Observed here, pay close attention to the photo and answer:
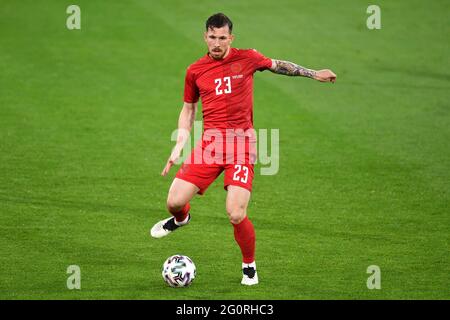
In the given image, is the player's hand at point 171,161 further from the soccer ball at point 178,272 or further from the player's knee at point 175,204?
the soccer ball at point 178,272

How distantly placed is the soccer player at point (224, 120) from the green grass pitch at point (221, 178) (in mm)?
887

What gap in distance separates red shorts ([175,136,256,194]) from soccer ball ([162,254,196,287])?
78 cm

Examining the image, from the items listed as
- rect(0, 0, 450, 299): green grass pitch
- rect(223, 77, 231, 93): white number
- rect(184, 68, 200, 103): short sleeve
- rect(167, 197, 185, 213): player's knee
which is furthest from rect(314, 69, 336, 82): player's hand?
rect(0, 0, 450, 299): green grass pitch

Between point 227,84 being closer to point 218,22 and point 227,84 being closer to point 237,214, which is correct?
point 218,22

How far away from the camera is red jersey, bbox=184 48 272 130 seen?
929cm

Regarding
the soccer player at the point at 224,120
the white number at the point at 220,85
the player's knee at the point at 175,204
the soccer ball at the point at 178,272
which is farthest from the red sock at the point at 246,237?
the white number at the point at 220,85

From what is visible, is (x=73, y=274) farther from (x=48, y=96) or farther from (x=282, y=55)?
(x=282, y=55)

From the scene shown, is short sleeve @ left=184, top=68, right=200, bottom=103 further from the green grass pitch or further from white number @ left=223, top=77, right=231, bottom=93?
the green grass pitch

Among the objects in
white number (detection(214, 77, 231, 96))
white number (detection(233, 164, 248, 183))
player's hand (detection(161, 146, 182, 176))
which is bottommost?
white number (detection(233, 164, 248, 183))

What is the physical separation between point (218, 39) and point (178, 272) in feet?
7.65

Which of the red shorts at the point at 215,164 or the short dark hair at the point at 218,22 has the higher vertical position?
the short dark hair at the point at 218,22

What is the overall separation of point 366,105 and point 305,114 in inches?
51.6

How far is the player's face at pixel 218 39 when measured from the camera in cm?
909

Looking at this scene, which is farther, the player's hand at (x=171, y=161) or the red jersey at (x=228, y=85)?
the red jersey at (x=228, y=85)
